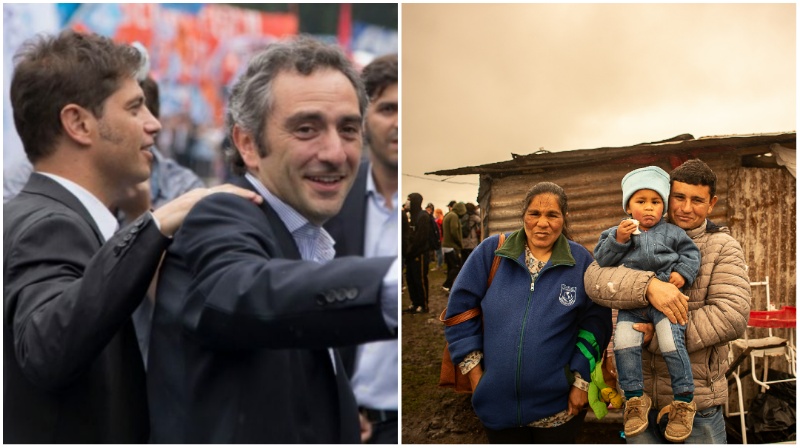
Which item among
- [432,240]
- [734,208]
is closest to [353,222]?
[432,240]

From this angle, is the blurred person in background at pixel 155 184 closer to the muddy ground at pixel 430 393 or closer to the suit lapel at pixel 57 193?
the suit lapel at pixel 57 193

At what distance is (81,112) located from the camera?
3.57 meters

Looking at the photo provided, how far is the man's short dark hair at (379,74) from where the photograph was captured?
362cm

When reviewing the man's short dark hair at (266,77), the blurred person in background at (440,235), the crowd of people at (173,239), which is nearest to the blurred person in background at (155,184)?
the crowd of people at (173,239)

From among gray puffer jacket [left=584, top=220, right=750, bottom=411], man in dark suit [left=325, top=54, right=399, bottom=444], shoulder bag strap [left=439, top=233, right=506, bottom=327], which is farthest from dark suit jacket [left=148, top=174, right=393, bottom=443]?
gray puffer jacket [left=584, top=220, right=750, bottom=411]

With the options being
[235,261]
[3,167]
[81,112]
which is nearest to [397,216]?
[235,261]

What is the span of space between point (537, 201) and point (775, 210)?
4.62 ft

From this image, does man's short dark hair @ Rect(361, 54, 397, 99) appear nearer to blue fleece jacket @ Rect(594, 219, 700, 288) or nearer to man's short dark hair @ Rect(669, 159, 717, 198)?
blue fleece jacket @ Rect(594, 219, 700, 288)

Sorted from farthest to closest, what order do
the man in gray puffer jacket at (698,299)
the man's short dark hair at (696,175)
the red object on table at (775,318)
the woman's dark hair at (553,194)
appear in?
1. the red object on table at (775,318)
2. the woman's dark hair at (553,194)
3. the man's short dark hair at (696,175)
4. the man in gray puffer jacket at (698,299)

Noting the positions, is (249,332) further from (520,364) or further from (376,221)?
(520,364)

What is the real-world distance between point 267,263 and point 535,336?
4.24 ft

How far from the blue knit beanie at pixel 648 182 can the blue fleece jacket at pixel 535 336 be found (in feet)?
1.23

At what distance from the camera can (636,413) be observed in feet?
10.8

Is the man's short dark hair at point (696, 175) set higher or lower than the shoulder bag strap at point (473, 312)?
higher
